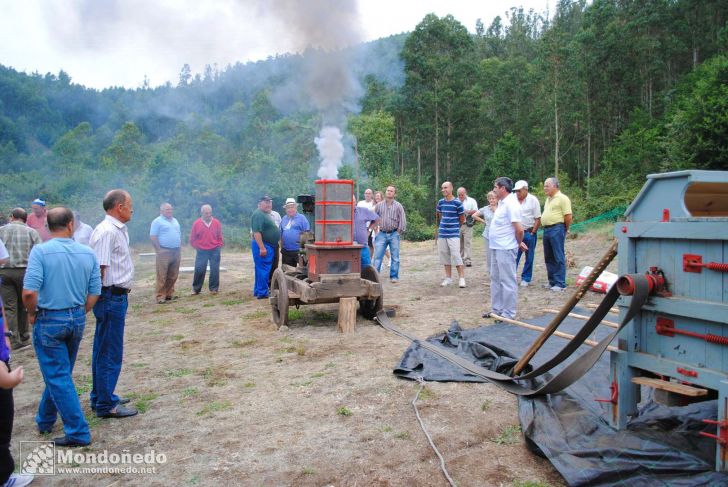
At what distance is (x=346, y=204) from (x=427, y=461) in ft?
12.8

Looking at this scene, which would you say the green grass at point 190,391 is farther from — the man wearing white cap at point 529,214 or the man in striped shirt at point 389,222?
the man wearing white cap at point 529,214

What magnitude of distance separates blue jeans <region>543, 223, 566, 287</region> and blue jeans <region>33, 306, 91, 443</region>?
6.87 metres

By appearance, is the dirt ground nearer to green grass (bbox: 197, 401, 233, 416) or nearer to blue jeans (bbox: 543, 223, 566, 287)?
green grass (bbox: 197, 401, 233, 416)

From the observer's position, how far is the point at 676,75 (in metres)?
36.6

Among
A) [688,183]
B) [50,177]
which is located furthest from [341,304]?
[50,177]

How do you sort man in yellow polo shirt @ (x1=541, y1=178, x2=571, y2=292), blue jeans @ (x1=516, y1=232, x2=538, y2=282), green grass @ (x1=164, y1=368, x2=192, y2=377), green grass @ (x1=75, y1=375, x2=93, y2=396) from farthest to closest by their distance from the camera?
1. blue jeans @ (x1=516, y1=232, x2=538, y2=282)
2. man in yellow polo shirt @ (x1=541, y1=178, x2=571, y2=292)
3. green grass @ (x1=164, y1=368, x2=192, y2=377)
4. green grass @ (x1=75, y1=375, x2=93, y2=396)

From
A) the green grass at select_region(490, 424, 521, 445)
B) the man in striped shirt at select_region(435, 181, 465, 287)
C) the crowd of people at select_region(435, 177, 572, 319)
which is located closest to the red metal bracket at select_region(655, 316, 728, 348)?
the green grass at select_region(490, 424, 521, 445)

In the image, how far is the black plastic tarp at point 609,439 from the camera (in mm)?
2660

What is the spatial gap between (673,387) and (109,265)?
3.87m

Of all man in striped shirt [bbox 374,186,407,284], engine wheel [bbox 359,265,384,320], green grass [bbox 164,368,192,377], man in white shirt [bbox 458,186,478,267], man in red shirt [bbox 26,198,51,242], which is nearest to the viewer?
green grass [bbox 164,368,192,377]

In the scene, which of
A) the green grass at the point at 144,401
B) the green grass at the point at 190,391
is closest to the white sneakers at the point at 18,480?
the green grass at the point at 144,401

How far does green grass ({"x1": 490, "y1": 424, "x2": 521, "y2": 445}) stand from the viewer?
11.0 feet

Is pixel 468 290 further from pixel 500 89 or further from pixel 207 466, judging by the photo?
pixel 500 89

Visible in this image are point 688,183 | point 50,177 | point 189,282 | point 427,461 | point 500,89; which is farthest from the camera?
point 500,89
